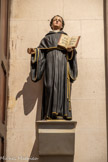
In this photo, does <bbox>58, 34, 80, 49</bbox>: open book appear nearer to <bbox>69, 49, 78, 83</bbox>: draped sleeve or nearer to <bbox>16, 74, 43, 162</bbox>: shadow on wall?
<bbox>69, 49, 78, 83</bbox>: draped sleeve

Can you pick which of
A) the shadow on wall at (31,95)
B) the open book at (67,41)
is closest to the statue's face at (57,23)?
the open book at (67,41)

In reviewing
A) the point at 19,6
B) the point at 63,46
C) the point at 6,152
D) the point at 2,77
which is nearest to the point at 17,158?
the point at 6,152

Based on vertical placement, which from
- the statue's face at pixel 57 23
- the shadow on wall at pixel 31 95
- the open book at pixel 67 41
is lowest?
the shadow on wall at pixel 31 95

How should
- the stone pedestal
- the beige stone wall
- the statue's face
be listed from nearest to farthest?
the stone pedestal, the beige stone wall, the statue's face

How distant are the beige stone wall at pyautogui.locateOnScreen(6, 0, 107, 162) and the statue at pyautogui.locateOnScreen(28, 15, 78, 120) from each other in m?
0.39

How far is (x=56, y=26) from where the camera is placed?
6.41m

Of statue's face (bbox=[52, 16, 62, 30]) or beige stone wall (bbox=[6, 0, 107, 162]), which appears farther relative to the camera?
statue's face (bbox=[52, 16, 62, 30])

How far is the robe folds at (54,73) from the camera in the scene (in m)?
5.92

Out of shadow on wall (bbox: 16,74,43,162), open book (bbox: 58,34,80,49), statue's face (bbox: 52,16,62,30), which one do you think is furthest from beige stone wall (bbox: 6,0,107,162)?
open book (bbox: 58,34,80,49)

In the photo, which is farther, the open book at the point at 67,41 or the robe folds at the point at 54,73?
the open book at the point at 67,41

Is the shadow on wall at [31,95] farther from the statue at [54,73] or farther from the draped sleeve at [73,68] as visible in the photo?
the draped sleeve at [73,68]

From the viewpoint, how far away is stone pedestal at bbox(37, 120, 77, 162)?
18.8ft

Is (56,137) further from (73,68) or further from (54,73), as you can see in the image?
(73,68)

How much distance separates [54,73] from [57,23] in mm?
864
